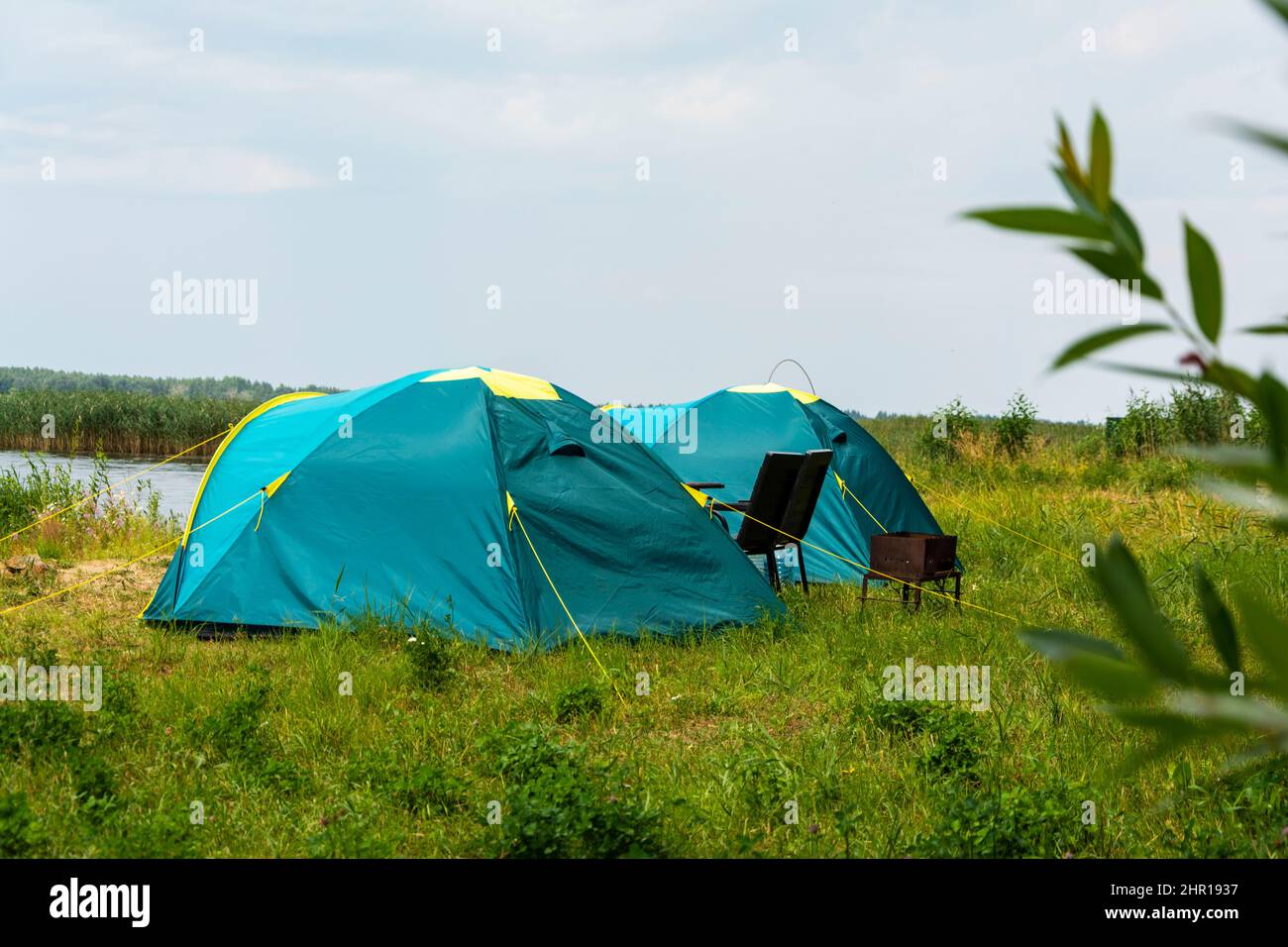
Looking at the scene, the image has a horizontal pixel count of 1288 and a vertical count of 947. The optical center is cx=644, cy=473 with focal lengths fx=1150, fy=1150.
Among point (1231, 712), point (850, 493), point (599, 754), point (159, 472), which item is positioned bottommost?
point (599, 754)

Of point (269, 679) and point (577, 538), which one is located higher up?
point (577, 538)

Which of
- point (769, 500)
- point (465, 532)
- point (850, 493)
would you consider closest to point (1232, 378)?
point (465, 532)

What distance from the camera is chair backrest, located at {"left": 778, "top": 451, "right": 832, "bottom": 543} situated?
8414mm

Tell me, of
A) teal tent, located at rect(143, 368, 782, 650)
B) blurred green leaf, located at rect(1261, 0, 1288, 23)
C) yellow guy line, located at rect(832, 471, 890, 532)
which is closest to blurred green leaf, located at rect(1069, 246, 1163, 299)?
blurred green leaf, located at rect(1261, 0, 1288, 23)

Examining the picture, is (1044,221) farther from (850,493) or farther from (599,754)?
(850,493)

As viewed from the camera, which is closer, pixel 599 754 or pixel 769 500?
pixel 599 754

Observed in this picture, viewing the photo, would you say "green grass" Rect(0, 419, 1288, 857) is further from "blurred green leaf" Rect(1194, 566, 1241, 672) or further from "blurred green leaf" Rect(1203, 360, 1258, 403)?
"blurred green leaf" Rect(1203, 360, 1258, 403)

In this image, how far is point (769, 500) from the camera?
8.46 meters

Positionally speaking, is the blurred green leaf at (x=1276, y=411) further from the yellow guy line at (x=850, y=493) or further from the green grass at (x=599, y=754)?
the yellow guy line at (x=850, y=493)

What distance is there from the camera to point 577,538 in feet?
23.1

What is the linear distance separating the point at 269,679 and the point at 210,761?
1.03m

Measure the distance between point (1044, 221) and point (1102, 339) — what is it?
0.08 m
